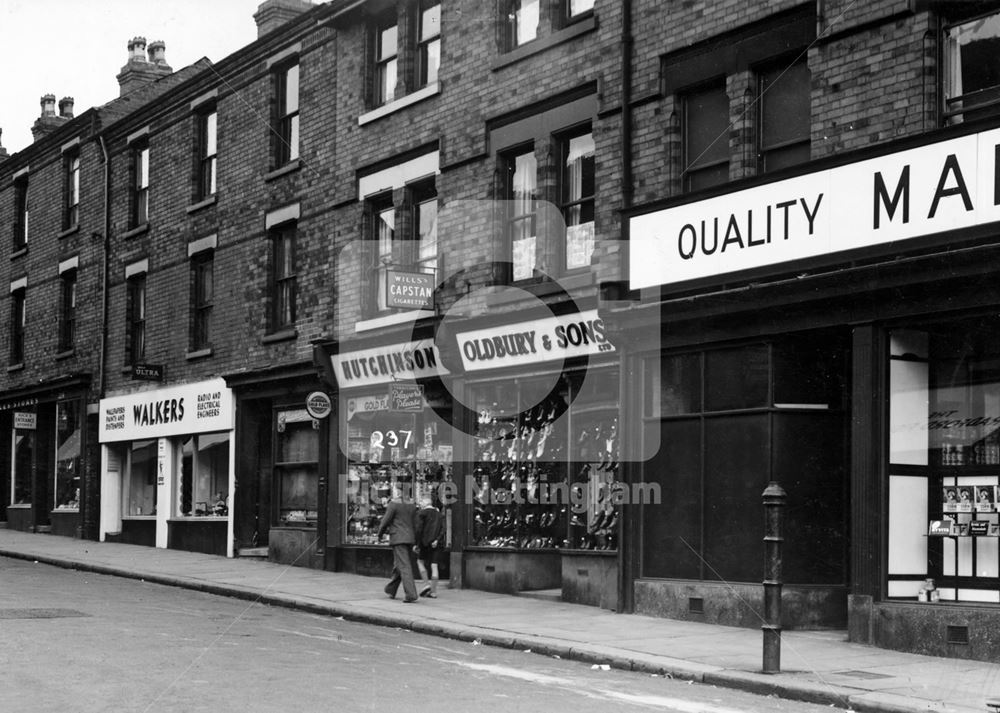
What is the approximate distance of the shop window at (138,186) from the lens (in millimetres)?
29188

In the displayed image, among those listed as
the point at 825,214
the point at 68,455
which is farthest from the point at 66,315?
the point at 825,214

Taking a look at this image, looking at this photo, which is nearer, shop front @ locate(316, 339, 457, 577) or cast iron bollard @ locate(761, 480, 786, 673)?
cast iron bollard @ locate(761, 480, 786, 673)

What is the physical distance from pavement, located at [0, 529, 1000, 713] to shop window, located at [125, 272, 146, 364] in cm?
799

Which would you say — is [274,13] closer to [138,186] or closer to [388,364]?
[138,186]

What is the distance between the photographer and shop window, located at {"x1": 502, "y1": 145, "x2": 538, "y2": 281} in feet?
60.4

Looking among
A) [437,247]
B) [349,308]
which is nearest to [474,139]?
[437,247]

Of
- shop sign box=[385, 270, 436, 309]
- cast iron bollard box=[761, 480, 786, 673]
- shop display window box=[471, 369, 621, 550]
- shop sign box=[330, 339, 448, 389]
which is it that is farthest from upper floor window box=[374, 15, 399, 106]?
cast iron bollard box=[761, 480, 786, 673]

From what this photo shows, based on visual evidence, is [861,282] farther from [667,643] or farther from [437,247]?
[437,247]

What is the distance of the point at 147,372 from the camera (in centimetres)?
2714

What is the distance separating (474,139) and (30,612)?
9.03 metres

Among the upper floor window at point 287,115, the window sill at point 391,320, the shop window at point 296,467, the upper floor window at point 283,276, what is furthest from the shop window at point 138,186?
the window sill at point 391,320

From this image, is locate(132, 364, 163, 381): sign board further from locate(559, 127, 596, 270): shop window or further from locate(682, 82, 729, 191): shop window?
locate(682, 82, 729, 191): shop window

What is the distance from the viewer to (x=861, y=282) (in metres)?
12.9

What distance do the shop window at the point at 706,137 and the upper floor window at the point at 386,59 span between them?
6.84 meters
